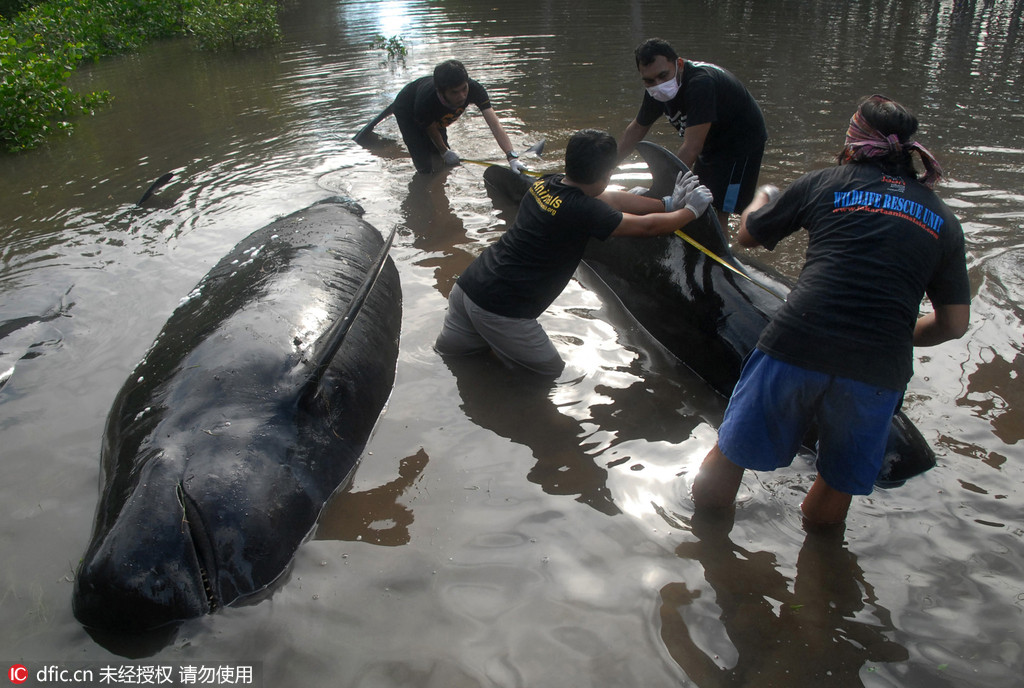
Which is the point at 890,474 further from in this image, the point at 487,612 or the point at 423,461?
the point at 423,461

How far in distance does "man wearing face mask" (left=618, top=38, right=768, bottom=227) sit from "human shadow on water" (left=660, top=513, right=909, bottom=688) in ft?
9.45

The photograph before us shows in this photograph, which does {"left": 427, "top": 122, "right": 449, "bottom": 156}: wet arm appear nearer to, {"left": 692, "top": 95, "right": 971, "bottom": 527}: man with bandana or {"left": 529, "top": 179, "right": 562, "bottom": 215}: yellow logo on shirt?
{"left": 529, "top": 179, "right": 562, "bottom": 215}: yellow logo on shirt

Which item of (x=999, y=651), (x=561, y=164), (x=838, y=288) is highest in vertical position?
(x=838, y=288)

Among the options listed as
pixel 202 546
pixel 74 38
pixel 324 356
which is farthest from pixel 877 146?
pixel 74 38

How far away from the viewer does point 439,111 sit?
724 cm

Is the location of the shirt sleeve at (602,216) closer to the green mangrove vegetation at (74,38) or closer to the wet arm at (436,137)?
the wet arm at (436,137)

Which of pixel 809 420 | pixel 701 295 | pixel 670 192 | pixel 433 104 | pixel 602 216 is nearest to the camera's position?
pixel 809 420

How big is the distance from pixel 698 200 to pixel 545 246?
38.2 inches

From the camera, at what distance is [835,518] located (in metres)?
3.06

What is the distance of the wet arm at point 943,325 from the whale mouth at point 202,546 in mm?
3112

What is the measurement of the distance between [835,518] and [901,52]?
12.5 meters

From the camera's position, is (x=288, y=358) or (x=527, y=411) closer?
(x=288, y=358)

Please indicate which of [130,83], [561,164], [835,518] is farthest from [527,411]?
[130,83]

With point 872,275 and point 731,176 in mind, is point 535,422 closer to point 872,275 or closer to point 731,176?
point 872,275
